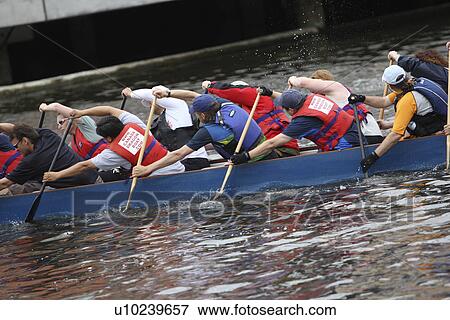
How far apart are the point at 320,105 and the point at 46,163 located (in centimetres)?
392

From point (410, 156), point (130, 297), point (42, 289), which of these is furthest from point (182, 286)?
point (410, 156)

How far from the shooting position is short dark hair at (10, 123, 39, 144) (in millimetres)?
12891

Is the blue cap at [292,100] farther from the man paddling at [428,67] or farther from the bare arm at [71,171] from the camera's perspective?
the bare arm at [71,171]

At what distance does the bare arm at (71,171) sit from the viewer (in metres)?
12.7

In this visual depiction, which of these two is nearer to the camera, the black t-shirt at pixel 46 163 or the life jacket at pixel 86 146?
the black t-shirt at pixel 46 163

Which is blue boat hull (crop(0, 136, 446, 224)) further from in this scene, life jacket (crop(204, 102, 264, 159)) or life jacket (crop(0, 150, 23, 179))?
life jacket (crop(0, 150, 23, 179))

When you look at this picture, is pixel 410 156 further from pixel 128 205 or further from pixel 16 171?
pixel 16 171

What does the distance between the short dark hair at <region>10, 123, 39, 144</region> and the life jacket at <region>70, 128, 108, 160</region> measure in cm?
77

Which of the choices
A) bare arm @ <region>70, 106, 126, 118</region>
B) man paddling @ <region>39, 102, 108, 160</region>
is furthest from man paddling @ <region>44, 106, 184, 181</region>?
man paddling @ <region>39, 102, 108, 160</region>

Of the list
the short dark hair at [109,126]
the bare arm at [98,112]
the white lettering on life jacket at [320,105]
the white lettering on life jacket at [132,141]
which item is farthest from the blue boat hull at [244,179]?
the bare arm at [98,112]

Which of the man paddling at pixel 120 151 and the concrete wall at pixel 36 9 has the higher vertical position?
the concrete wall at pixel 36 9

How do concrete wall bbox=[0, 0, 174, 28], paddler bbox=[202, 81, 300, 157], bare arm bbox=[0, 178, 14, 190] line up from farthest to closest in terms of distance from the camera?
concrete wall bbox=[0, 0, 174, 28]
bare arm bbox=[0, 178, 14, 190]
paddler bbox=[202, 81, 300, 157]

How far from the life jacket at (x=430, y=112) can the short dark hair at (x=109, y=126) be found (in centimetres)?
355
